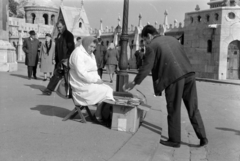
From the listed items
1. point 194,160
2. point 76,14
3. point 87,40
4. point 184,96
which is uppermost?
point 76,14

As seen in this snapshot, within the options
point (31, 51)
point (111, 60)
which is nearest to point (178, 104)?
point (31, 51)

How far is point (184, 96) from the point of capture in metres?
4.78

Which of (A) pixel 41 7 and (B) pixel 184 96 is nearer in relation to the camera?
(B) pixel 184 96

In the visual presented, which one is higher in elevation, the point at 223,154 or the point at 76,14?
the point at 76,14

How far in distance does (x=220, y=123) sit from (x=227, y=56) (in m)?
12.7

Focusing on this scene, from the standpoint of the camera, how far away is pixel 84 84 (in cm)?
519

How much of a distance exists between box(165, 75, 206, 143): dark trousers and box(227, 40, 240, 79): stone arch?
47.2 ft

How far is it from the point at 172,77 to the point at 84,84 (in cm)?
153

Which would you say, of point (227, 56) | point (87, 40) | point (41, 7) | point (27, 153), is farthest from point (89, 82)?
point (41, 7)

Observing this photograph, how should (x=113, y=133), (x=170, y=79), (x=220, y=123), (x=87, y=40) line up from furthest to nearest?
(x=220, y=123), (x=87, y=40), (x=113, y=133), (x=170, y=79)

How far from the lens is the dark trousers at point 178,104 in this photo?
15.0 feet

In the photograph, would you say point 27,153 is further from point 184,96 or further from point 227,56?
point 227,56

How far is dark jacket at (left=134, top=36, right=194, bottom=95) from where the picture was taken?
4.55m

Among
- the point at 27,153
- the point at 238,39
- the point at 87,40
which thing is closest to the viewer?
the point at 27,153
